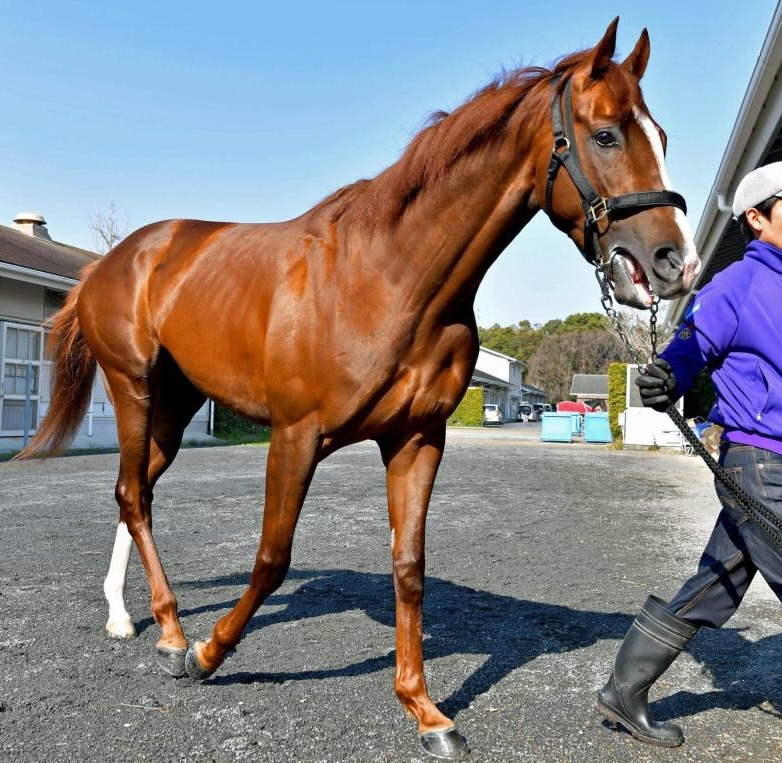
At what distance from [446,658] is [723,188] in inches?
267

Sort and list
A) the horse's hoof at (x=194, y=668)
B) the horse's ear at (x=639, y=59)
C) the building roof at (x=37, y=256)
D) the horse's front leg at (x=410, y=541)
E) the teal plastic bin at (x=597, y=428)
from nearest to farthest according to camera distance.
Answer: the horse's ear at (x=639, y=59) → the horse's front leg at (x=410, y=541) → the horse's hoof at (x=194, y=668) → the building roof at (x=37, y=256) → the teal plastic bin at (x=597, y=428)

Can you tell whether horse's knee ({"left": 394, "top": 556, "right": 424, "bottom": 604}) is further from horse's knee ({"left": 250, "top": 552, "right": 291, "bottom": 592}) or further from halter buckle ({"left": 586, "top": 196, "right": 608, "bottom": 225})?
halter buckle ({"left": 586, "top": 196, "right": 608, "bottom": 225})

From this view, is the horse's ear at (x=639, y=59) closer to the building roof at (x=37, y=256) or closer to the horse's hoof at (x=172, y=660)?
the horse's hoof at (x=172, y=660)

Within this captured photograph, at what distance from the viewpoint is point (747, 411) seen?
2256mm

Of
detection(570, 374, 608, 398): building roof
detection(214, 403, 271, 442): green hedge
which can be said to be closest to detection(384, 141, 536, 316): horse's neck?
detection(214, 403, 271, 442): green hedge

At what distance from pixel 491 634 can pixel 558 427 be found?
22908 mm

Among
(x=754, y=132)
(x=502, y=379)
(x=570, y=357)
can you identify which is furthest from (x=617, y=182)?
(x=570, y=357)

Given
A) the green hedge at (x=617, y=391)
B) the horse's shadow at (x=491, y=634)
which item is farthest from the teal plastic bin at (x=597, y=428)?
the horse's shadow at (x=491, y=634)

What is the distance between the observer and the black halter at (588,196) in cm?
212

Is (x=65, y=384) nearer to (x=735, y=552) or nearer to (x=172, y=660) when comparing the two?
(x=172, y=660)

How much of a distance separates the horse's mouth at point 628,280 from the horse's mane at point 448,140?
2.01 feet

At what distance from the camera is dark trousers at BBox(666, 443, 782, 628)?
2.21 metres

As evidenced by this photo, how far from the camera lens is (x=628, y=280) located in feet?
7.07

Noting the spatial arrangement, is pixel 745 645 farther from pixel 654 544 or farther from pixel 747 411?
pixel 654 544
